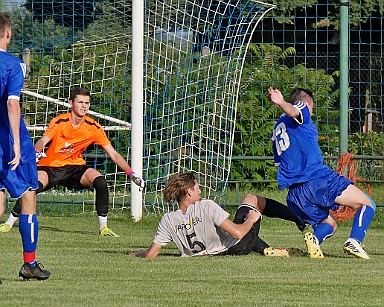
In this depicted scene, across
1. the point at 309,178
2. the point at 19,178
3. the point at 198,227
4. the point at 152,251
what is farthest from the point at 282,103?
the point at 19,178

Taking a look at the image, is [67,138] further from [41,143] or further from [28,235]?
[28,235]

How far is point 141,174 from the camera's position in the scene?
46.9 ft

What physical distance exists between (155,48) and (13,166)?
7375 mm

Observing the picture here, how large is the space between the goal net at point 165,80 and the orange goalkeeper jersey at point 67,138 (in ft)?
7.06

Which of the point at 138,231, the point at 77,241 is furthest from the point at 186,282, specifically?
the point at 138,231

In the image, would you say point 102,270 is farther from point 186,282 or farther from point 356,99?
point 356,99

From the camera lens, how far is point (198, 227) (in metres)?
9.65

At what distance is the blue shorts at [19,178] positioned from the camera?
26.2 feet

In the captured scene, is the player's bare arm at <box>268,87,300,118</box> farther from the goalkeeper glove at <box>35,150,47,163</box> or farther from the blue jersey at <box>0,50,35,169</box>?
the goalkeeper glove at <box>35,150,47,163</box>

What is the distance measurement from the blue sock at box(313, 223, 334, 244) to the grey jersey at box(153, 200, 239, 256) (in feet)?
2.63

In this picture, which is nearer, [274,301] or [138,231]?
[274,301]

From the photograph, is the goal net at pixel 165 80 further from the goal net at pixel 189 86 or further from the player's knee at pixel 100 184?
the player's knee at pixel 100 184

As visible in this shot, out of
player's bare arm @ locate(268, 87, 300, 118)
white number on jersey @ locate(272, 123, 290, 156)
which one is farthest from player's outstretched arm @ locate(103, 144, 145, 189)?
player's bare arm @ locate(268, 87, 300, 118)

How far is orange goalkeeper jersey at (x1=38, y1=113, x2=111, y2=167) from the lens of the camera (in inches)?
496
